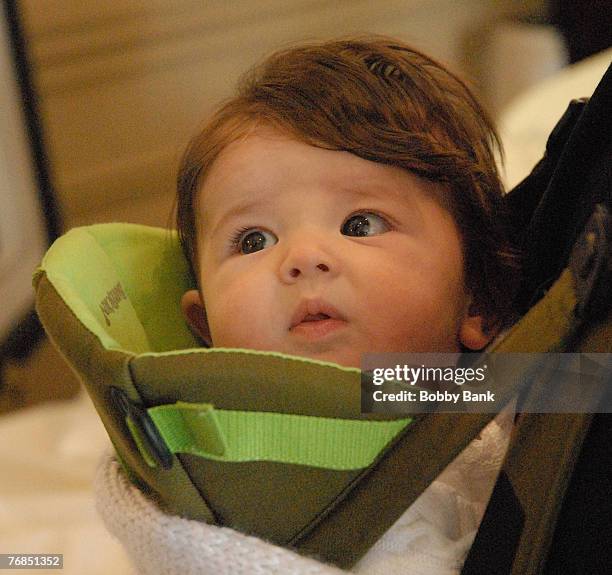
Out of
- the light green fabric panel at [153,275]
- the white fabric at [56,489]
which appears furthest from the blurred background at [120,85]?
the light green fabric panel at [153,275]

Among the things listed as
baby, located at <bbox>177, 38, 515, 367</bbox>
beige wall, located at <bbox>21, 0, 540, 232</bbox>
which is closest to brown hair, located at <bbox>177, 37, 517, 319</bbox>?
baby, located at <bbox>177, 38, 515, 367</bbox>

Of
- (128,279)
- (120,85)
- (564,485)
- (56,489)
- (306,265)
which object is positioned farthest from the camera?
(120,85)

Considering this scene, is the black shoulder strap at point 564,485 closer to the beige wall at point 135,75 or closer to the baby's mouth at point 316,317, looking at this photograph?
the baby's mouth at point 316,317

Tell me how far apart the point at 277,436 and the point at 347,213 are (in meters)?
0.23

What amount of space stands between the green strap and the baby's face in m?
0.12

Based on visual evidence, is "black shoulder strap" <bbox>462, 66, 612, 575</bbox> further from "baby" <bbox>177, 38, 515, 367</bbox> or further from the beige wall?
the beige wall

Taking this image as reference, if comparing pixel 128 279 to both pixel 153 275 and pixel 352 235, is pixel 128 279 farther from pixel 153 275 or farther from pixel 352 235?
pixel 352 235

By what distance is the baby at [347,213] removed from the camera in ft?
1.97

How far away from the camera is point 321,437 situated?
1.53 feet

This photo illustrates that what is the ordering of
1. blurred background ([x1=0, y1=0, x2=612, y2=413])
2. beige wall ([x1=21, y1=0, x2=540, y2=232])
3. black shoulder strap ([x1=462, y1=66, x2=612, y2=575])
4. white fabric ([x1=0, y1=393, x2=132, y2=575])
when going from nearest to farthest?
black shoulder strap ([x1=462, y1=66, x2=612, y2=575])
white fabric ([x1=0, y1=393, x2=132, y2=575])
blurred background ([x1=0, y1=0, x2=612, y2=413])
beige wall ([x1=21, y1=0, x2=540, y2=232])

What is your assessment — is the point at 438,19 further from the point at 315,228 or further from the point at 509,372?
the point at 509,372

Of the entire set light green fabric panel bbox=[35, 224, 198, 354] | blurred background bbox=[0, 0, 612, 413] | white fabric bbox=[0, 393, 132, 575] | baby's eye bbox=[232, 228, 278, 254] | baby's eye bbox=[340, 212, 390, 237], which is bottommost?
white fabric bbox=[0, 393, 132, 575]

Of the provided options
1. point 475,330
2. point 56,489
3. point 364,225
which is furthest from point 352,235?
point 56,489

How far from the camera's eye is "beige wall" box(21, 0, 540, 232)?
6.03ft
